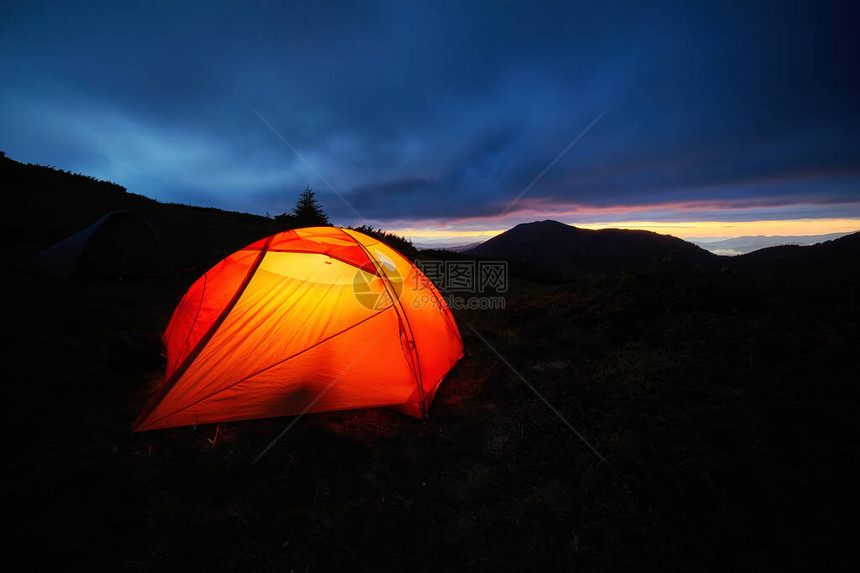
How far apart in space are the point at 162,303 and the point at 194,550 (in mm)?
8540

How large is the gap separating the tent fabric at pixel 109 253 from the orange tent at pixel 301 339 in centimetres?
718

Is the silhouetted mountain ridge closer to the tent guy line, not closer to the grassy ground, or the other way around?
the tent guy line

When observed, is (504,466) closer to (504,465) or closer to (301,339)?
(504,465)

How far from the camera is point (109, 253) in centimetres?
950

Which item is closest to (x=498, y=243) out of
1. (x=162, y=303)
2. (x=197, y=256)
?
(x=197, y=256)

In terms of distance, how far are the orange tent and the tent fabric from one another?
7176 millimetres

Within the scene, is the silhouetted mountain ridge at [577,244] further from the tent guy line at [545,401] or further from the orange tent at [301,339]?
the orange tent at [301,339]

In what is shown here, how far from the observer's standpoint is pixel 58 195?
48.3 ft

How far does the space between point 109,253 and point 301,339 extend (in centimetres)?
1004

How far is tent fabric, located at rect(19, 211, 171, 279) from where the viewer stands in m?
8.88

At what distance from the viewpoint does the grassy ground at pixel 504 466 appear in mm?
2420

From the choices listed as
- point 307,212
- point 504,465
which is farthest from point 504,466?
point 307,212

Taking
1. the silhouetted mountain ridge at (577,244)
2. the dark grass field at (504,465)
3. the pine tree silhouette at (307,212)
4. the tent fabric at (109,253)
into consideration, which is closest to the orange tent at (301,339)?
the dark grass field at (504,465)

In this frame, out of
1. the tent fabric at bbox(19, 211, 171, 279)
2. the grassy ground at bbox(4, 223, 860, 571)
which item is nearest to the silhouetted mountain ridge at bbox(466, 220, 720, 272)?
the tent fabric at bbox(19, 211, 171, 279)
